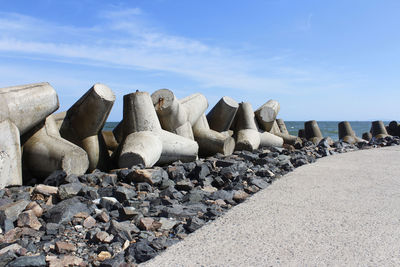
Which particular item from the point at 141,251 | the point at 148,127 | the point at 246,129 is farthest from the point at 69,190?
the point at 246,129

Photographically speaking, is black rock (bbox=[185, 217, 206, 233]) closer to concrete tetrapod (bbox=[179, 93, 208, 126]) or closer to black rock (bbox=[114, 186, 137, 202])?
black rock (bbox=[114, 186, 137, 202])

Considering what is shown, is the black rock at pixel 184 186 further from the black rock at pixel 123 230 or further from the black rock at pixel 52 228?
the black rock at pixel 52 228

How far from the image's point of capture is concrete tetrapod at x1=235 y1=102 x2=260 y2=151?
7844 millimetres

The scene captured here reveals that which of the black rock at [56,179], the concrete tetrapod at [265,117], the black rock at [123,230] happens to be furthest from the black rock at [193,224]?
the concrete tetrapod at [265,117]

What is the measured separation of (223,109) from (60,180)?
4839mm

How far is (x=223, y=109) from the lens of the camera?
27.7 ft

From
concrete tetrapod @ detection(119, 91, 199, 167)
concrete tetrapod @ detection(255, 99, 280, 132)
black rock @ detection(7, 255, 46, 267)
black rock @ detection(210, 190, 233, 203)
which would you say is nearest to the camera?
black rock @ detection(7, 255, 46, 267)

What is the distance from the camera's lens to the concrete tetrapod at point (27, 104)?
14.4ft

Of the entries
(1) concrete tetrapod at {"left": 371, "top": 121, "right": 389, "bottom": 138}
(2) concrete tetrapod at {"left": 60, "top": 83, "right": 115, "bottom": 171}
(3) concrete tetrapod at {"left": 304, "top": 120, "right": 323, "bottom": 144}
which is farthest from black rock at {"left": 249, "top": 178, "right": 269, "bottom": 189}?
(1) concrete tetrapod at {"left": 371, "top": 121, "right": 389, "bottom": 138}

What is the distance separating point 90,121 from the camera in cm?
543

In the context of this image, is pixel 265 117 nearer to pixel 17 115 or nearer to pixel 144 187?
pixel 144 187

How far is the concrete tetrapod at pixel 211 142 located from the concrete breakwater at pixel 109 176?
0.02m

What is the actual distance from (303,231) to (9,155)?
314 centimetres

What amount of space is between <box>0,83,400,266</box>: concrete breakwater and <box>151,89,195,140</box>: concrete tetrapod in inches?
0.7
